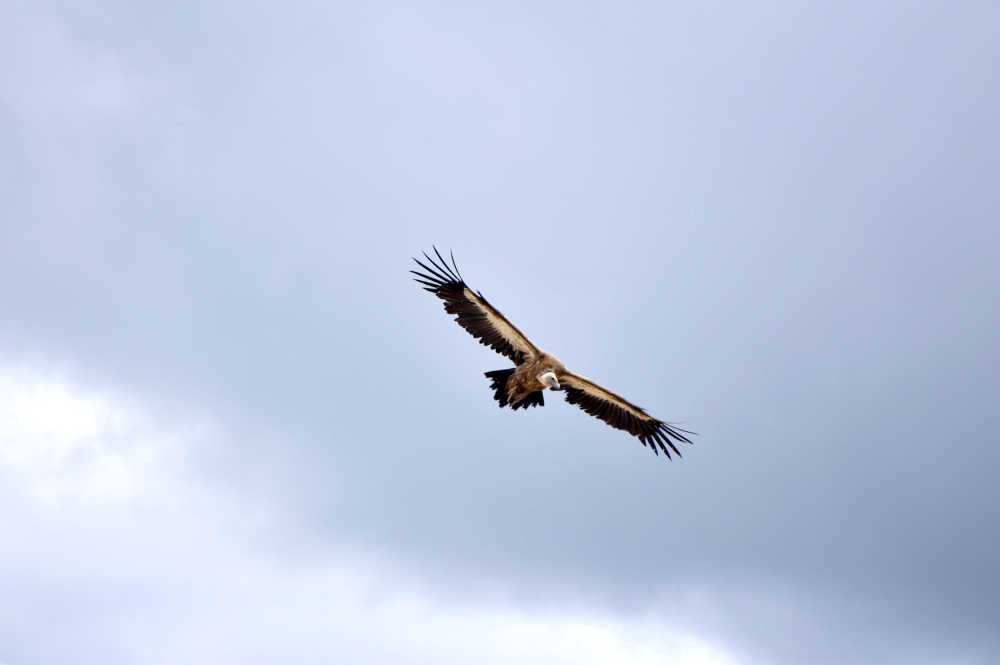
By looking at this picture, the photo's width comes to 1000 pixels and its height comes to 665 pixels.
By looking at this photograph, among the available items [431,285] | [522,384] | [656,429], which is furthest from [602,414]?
[431,285]

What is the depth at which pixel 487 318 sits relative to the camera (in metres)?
30.0

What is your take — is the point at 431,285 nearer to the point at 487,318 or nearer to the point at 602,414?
the point at 487,318

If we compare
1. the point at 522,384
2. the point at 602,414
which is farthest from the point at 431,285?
the point at 602,414

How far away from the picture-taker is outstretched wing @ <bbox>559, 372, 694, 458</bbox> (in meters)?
32.2

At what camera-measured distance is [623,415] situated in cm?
3278

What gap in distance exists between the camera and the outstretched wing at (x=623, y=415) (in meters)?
32.2

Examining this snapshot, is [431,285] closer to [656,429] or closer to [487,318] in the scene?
[487,318]

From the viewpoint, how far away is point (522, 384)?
98.0ft

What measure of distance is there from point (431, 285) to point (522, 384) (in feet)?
12.2

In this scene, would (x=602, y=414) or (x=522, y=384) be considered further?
(x=602, y=414)

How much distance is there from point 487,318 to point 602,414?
532 cm

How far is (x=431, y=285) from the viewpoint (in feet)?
97.6

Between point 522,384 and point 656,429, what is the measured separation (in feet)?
17.3

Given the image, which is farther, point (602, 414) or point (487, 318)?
point (602, 414)
